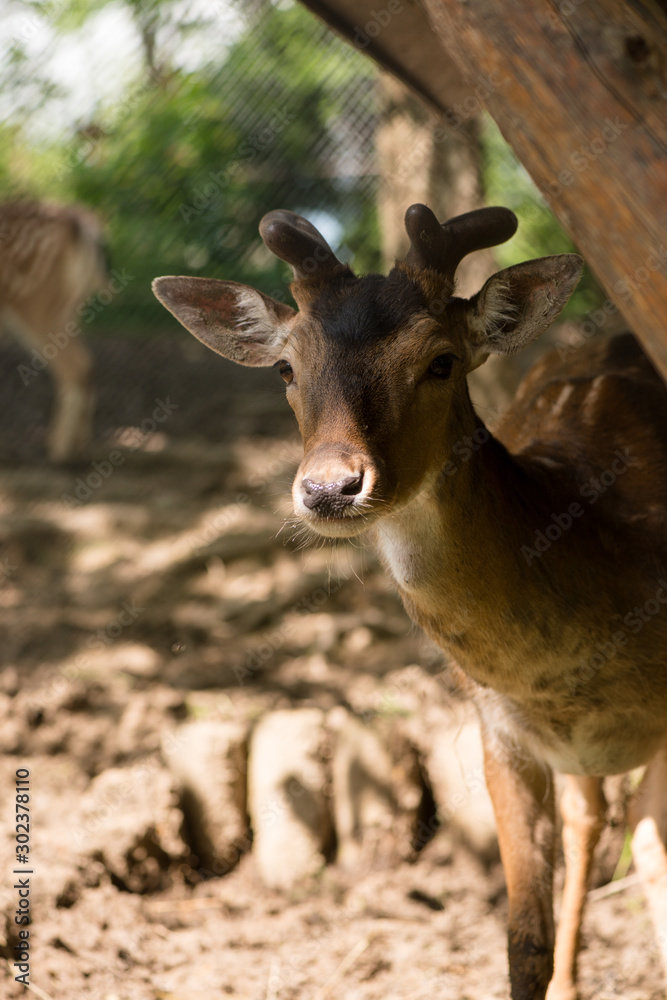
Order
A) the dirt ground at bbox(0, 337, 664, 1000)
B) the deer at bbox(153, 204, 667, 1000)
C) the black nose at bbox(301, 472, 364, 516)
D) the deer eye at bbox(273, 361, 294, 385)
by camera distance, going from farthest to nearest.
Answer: the dirt ground at bbox(0, 337, 664, 1000)
the deer eye at bbox(273, 361, 294, 385)
the deer at bbox(153, 204, 667, 1000)
the black nose at bbox(301, 472, 364, 516)

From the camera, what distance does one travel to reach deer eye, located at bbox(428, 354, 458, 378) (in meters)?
2.50

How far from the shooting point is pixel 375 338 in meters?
2.43

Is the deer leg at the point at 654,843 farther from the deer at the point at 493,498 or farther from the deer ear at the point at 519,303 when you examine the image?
the deer ear at the point at 519,303

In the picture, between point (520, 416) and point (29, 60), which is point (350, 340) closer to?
point (520, 416)

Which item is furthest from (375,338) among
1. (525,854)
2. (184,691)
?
(184,691)

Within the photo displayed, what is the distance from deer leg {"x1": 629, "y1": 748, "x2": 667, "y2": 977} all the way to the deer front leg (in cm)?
44

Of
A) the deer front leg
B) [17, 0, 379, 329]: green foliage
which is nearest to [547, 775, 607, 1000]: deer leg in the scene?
the deer front leg

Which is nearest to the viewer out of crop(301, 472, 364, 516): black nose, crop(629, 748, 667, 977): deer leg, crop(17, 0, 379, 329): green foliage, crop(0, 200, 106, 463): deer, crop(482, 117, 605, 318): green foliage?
crop(301, 472, 364, 516): black nose

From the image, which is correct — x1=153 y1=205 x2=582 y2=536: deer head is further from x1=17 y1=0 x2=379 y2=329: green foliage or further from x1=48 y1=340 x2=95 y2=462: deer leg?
x1=48 y1=340 x2=95 y2=462: deer leg

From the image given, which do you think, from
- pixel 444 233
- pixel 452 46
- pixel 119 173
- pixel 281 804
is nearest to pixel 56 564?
pixel 119 173

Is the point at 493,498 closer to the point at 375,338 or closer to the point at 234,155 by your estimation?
the point at 375,338

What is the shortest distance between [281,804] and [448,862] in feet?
2.51

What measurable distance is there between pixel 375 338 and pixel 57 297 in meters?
5.53

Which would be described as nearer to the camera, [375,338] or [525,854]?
[375,338]
